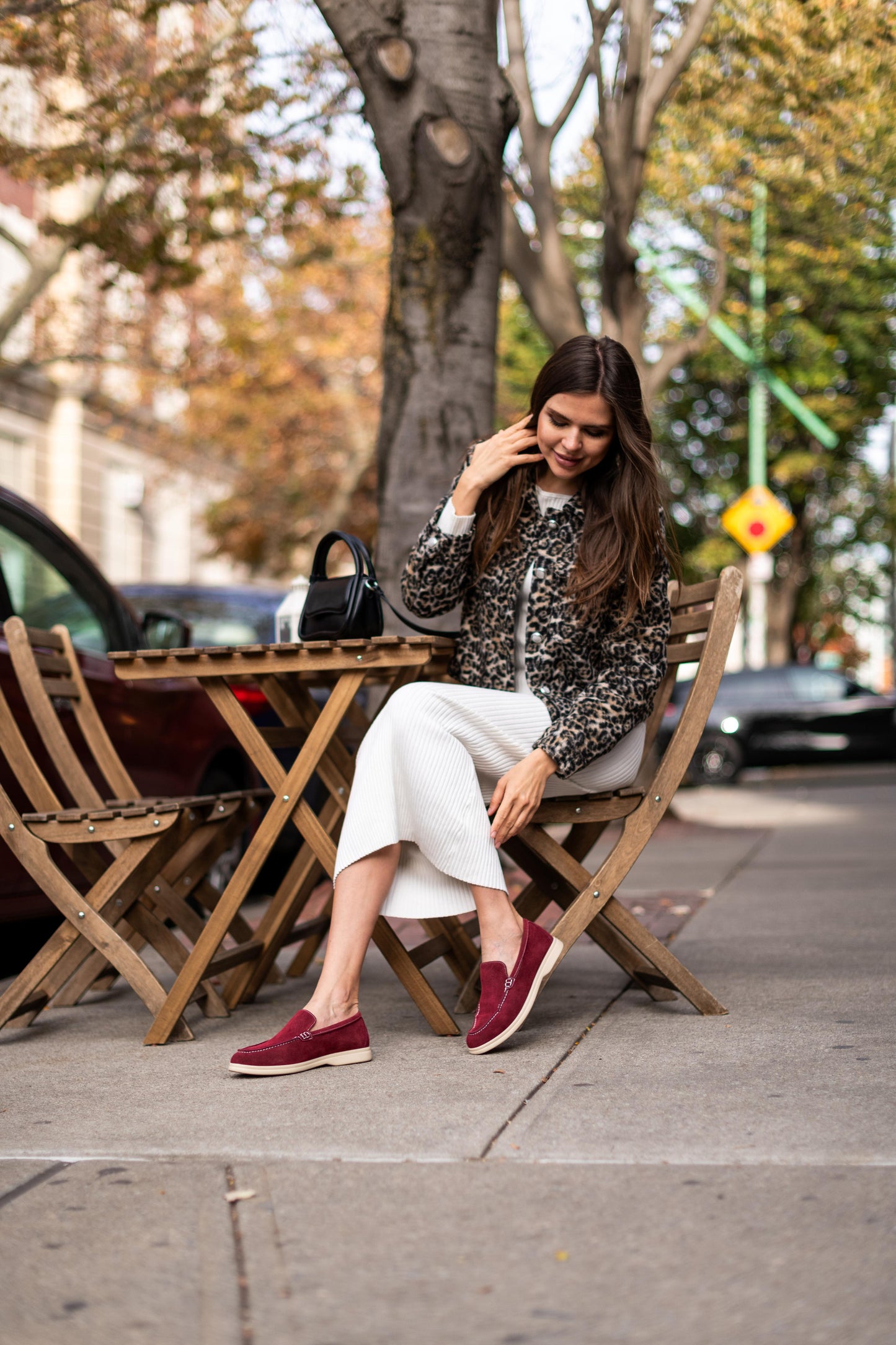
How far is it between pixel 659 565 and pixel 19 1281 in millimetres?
2401

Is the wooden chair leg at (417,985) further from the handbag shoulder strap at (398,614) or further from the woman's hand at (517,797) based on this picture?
the handbag shoulder strap at (398,614)

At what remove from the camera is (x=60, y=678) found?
4926 millimetres

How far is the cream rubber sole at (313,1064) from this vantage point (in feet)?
11.3

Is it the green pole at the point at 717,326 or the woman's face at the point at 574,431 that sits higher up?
the green pole at the point at 717,326

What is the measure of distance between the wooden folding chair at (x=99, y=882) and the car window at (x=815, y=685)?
1541 centimetres

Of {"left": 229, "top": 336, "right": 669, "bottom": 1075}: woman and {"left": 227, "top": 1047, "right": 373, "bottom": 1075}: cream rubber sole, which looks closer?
{"left": 227, "top": 1047, "right": 373, "bottom": 1075}: cream rubber sole

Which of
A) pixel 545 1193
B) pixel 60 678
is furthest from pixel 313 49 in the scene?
pixel 545 1193

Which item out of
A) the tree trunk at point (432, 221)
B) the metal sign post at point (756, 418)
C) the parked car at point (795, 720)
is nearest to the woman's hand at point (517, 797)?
the tree trunk at point (432, 221)

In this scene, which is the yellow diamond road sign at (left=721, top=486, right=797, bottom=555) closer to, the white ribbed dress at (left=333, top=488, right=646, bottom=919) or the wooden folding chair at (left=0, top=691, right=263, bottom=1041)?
the wooden folding chair at (left=0, top=691, right=263, bottom=1041)

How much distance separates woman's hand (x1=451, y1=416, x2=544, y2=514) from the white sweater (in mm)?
20

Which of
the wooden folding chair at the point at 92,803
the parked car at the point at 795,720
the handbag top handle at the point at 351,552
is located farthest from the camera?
the parked car at the point at 795,720

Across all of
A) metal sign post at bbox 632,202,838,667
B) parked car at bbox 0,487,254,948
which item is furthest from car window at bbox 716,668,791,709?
parked car at bbox 0,487,254,948

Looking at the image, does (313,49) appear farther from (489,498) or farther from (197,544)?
(197,544)

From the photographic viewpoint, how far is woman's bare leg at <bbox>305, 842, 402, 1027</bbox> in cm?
356
